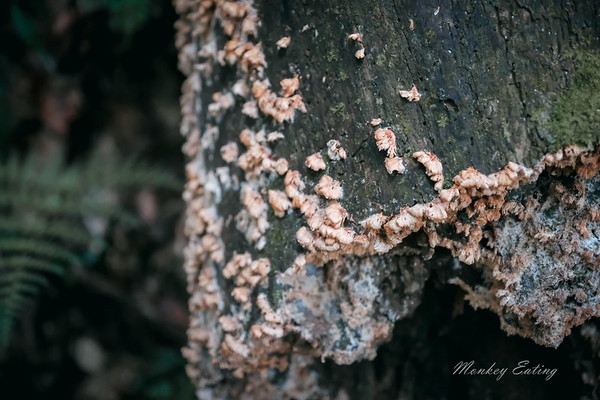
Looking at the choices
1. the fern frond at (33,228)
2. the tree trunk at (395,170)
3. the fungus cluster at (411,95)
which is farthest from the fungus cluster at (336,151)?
the fern frond at (33,228)

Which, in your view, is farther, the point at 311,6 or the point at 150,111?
the point at 150,111

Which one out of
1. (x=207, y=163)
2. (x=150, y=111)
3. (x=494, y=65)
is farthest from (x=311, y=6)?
(x=150, y=111)

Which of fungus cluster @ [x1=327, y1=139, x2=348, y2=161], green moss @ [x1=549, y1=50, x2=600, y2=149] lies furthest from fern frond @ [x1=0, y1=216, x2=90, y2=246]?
green moss @ [x1=549, y1=50, x2=600, y2=149]

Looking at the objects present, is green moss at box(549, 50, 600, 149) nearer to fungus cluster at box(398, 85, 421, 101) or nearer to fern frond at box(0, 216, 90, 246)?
fungus cluster at box(398, 85, 421, 101)

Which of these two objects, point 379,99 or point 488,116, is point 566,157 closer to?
point 488,116

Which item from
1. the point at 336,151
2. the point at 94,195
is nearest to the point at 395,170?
the point at 336,151

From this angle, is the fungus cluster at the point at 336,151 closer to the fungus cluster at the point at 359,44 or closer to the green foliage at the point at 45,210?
the fungus cluster at the point at 359,44
